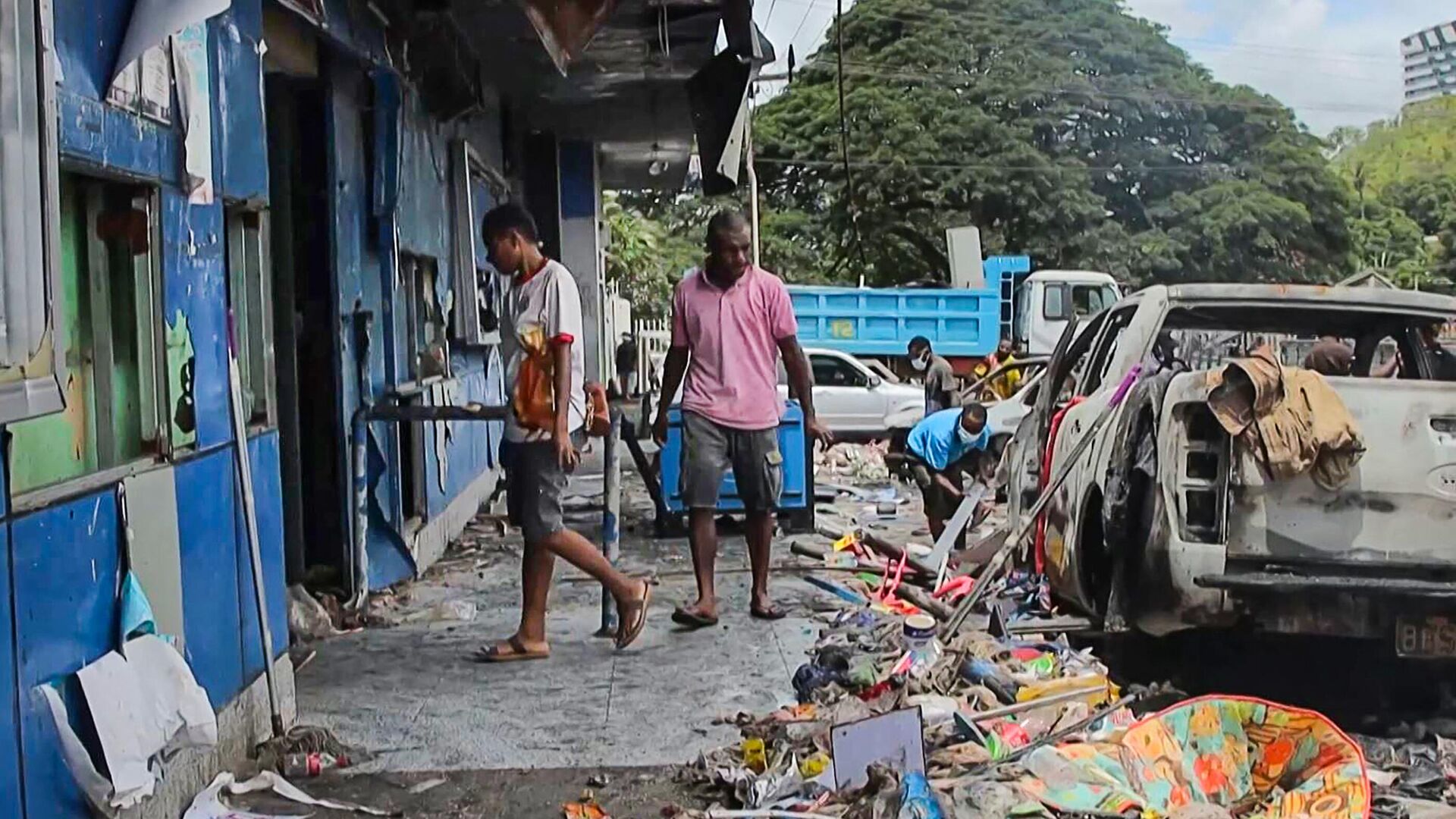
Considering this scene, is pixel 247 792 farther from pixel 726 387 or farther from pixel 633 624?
pixel 726 387

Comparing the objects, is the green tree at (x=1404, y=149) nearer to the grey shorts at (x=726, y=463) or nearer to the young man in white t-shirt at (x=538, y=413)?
the grey shorts at (x=726, y=463)

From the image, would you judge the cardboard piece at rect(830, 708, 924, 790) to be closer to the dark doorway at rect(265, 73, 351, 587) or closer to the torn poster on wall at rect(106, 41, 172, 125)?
the torn poster on wall at rect(106, 41, 172, 125)

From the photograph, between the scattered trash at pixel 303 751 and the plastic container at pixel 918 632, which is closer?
the scattered trash at pixel 303 751

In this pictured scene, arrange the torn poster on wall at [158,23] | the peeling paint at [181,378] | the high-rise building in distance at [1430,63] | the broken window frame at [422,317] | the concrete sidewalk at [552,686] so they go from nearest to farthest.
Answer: the torn poster on wall at [158,23]
the peeling paint at [181,378]
the concrete sidewalk at [552,686]
the broken window frame at [422,317]
the high-rise building in distance at [1430,63]

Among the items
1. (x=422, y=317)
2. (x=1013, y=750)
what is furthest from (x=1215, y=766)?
(x=422, y=317)

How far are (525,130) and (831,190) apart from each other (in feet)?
72.8

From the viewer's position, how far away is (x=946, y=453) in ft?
29.6

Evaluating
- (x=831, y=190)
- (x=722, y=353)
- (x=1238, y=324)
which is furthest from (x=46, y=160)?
(x=831, y=190)

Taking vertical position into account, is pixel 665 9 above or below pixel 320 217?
above

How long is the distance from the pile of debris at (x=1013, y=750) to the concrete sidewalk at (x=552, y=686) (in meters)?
0.29

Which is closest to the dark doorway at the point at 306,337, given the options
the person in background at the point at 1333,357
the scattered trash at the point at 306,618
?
the scattered trash at the point at 306,618

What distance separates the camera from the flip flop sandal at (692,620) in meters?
6.67

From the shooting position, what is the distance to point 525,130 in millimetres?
14766

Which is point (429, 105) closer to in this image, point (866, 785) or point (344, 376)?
point (344, 376)
